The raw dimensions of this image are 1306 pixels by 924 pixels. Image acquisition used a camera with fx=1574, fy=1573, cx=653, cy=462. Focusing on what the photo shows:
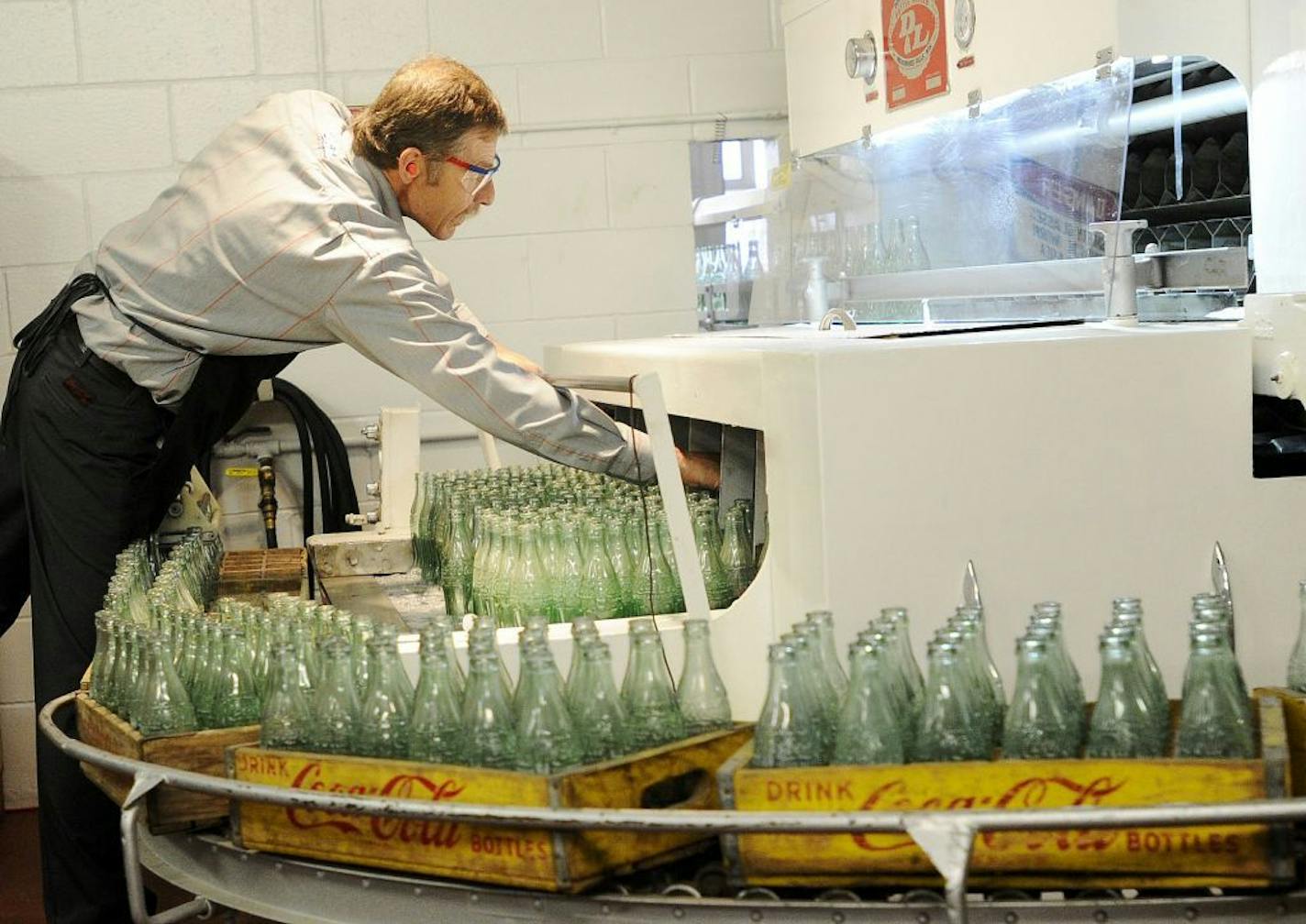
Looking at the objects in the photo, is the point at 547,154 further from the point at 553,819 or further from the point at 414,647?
the point at 553,819

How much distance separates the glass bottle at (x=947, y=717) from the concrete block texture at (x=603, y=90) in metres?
3.58

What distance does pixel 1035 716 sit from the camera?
160cm

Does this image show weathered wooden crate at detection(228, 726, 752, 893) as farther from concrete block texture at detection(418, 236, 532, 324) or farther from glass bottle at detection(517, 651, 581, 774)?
concrete block texture at detection(418, 236, 532, 324)

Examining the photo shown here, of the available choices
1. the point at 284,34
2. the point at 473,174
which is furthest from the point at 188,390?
the point at 284,34

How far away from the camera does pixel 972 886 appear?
153 cm

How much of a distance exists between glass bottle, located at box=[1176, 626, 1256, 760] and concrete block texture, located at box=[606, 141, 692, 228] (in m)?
3.60

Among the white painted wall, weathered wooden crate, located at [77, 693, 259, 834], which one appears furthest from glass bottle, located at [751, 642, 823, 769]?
the white painted wall

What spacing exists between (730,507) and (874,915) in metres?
0.99

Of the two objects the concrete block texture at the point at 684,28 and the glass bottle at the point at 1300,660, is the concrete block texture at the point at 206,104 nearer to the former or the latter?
the concrete block texture at the point at 684,28

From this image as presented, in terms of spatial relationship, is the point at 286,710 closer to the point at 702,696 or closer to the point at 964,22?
the point at 702,696

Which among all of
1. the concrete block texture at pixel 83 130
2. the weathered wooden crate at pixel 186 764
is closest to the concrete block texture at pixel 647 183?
the concrete block texture at pixel 83 130

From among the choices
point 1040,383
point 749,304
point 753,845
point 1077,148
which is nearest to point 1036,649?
point 753,845

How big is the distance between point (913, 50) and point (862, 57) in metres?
0.34

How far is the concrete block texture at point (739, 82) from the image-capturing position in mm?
5031
